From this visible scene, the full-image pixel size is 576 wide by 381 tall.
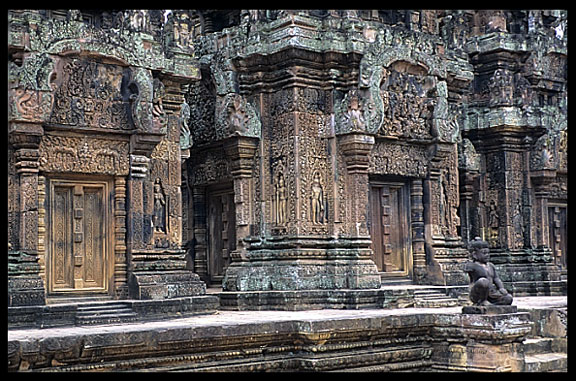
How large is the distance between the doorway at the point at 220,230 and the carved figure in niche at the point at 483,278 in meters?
4.46

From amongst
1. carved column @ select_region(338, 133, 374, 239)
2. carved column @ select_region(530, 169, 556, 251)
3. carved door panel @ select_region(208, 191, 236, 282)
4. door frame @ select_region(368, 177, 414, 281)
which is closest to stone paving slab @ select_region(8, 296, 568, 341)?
carved column @ select_region(338, 133, 374, 239)

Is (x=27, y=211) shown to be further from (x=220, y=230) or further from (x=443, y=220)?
(x=443, y=220)

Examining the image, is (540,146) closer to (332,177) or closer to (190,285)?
(332,177)

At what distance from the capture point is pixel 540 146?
51.8ft

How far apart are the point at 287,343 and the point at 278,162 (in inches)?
141

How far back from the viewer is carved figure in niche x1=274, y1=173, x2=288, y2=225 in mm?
12383

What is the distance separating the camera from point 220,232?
1378cm

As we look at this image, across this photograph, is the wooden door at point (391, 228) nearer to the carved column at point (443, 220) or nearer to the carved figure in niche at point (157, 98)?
the carved column at point (443, 220)

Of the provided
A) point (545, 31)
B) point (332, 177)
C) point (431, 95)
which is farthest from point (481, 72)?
point (332, 177)

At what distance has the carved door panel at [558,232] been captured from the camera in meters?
16.5

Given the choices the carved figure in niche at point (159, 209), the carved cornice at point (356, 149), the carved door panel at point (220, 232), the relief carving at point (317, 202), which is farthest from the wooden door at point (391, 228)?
the carved figure in niche at point (159, 209)

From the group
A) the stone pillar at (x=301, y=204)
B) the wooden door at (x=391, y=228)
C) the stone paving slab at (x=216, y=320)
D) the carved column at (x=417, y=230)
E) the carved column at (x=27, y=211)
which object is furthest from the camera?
the carved column at (x=417, y=230)
